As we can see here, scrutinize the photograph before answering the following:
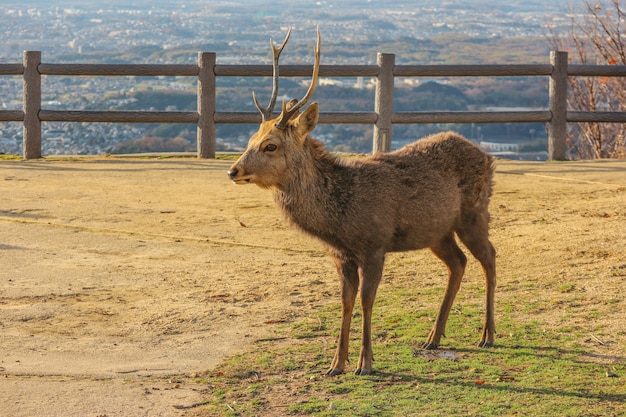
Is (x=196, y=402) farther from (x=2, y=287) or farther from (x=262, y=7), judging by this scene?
(x=262, y=7)

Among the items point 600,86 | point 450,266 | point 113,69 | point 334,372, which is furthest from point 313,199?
point 600,86

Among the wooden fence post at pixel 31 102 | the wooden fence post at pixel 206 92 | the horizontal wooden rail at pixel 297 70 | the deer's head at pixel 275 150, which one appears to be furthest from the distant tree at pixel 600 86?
the deer's head at pixel 275 150

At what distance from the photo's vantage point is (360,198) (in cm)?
760

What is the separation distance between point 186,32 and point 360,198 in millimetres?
64896

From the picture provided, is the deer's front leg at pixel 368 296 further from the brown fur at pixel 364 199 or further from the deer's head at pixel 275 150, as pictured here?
the deer's head at pixel 275 150

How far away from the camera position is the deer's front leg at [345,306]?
735 centimetres

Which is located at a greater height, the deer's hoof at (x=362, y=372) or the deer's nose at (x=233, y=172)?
A: the deer's nose at (x=233, y=172)

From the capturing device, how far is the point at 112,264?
1045 cm

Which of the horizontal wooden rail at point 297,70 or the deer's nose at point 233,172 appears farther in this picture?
the horizontal wooden rail at point 297,70

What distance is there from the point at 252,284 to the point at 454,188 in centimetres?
253

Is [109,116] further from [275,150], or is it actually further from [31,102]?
[275,150]

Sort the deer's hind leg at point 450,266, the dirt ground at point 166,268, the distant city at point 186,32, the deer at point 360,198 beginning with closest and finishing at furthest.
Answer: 1. the dirt ground at point 166,268
2. the deer at point 360,198
3. the deer's hind leg at point 450,266
4. the distant city at point 186,32

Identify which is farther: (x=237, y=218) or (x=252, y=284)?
(x=237, y=218)

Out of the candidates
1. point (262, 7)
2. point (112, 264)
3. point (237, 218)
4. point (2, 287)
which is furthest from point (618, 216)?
point (262, 7)
